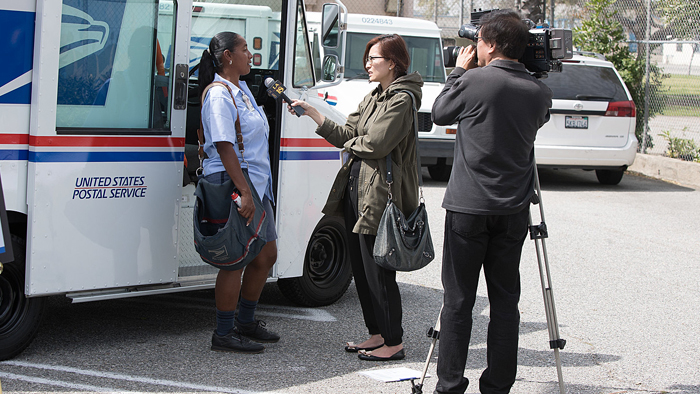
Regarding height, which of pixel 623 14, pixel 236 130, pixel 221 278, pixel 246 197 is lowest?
pixel 221 278

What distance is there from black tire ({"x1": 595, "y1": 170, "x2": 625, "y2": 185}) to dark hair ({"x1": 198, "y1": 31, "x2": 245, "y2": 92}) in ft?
31.1

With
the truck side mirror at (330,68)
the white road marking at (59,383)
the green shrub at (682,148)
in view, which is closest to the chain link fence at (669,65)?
the green shrub at (682,148)

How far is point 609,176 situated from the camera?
12.9 meters

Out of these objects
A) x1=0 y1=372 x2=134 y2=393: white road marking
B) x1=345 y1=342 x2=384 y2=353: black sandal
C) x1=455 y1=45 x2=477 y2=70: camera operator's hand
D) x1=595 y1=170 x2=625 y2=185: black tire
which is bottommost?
x1=0 y1=372 x2=134 y2=393: white road marking

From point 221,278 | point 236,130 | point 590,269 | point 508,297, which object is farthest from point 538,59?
point 590,269

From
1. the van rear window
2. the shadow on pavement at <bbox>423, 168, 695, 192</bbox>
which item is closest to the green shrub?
the shadow on pavement at <bbox>423, 168, 695, 192</bbox>

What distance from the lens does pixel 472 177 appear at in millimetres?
3854

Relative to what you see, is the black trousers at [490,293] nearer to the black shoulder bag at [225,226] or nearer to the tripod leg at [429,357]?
the tripod leg at [429,357]

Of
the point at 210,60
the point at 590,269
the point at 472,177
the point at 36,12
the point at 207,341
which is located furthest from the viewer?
the point at 590,269

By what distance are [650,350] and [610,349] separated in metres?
0.27

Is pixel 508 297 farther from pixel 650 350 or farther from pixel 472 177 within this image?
pixel 650 350

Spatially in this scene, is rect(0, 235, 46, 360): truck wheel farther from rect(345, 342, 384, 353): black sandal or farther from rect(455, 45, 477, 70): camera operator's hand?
rect(455, 45, 477, 70): camera operator's hand

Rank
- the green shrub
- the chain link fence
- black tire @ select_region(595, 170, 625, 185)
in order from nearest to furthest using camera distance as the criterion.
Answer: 1. black tire @ select_region(595, 170, 625, 185)
2. the green shrub
3. the chain link fence

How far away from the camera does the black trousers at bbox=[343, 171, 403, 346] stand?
15.6ft
